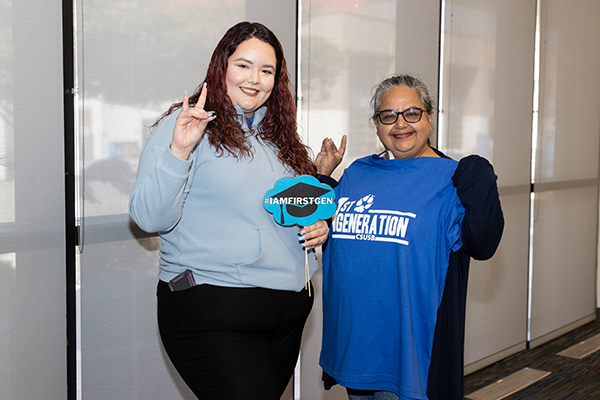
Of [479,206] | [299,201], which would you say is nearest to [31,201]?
[299,201]

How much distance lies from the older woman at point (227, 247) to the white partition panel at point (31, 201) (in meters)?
0.62

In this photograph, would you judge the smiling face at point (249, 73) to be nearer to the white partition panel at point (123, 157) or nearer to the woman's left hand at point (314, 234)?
the woman's left hand at point (314, 234)

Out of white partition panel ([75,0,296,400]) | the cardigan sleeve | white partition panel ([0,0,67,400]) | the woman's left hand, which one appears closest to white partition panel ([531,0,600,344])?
the cardigan sleeve

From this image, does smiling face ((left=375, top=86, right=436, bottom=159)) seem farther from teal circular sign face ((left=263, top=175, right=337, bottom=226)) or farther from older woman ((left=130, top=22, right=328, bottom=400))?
older woman ((left=130, top=22, right=328, bottom=400))

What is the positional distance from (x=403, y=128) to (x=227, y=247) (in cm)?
74

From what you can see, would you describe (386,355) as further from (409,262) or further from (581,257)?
(581,257)

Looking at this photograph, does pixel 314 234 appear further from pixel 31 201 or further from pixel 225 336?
pixel 31 201

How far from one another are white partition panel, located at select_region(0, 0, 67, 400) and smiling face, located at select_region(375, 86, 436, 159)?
1075mm

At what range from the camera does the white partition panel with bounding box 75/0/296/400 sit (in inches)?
77.7

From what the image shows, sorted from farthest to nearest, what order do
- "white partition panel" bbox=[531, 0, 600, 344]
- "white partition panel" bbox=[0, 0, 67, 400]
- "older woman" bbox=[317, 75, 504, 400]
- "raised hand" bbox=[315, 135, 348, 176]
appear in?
"white partition panel" bbox=[531, 0, 600, 344]
"raised hand" bbox=[315, 135, 348, 176]
"white partition panel" bbox=[0, 0, 67, 400]
"older woman" bbox=[317, 75, 504, 400]

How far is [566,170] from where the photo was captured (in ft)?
14.9

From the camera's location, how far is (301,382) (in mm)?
2811

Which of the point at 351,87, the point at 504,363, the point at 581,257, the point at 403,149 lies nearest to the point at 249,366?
the point at 403,149

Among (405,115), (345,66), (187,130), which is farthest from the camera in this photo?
(345,66)
